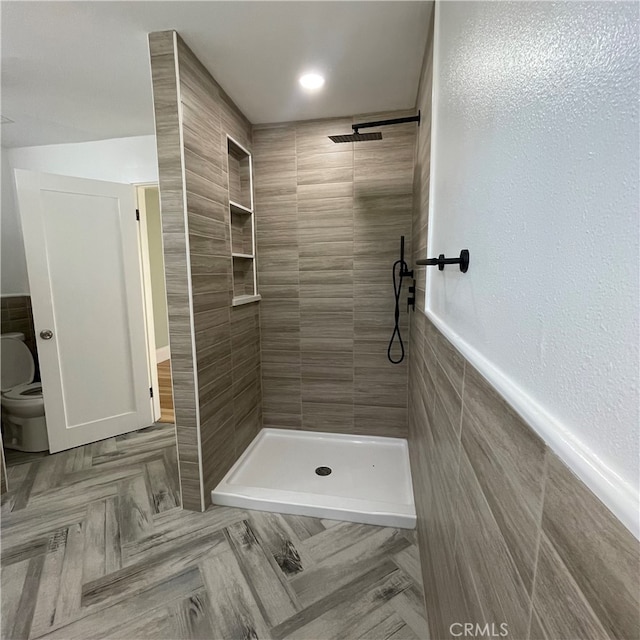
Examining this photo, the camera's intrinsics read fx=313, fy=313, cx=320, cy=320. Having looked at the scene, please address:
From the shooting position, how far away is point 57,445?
2.48 m

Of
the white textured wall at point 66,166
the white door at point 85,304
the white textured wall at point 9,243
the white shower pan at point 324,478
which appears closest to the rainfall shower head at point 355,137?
the white textured wall at point 66,166

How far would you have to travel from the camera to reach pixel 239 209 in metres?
2.31

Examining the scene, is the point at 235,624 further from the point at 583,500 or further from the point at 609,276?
the point at 609,276

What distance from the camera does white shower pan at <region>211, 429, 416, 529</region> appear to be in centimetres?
180

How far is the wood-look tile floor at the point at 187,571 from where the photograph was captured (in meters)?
1.26

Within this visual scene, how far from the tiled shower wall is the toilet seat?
189 centimetres

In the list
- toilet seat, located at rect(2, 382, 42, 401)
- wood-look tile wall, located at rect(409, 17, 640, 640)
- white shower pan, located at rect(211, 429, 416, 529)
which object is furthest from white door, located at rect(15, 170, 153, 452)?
wood-look tile wall, located at rect(409, 17, 640, 640)

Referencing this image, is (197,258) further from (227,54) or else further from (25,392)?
(25,392)

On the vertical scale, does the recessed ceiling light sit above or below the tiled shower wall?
above

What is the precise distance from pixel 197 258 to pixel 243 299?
2.11 feet

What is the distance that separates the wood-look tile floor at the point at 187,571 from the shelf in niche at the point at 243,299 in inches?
51.1

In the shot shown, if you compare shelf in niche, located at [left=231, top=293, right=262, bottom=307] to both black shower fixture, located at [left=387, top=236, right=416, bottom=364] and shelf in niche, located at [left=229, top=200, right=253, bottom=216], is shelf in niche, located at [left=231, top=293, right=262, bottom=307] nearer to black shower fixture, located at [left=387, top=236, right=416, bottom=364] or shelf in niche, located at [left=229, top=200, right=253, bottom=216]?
shelf in niche, located at [left=229, top=200, right=253, bottom=216]

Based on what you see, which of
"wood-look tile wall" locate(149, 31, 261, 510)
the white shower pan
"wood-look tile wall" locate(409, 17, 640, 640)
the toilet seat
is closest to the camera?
"wood-look tile wall" locate(409, 17, 640, 640)

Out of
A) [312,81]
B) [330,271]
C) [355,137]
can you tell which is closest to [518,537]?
[355,137]
